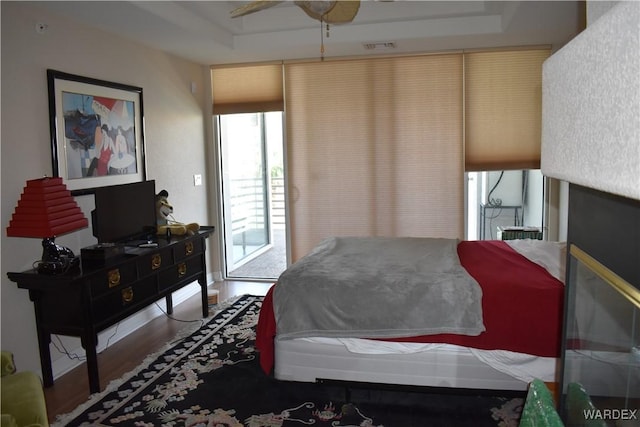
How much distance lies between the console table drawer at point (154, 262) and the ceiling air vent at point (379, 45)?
8.61ft

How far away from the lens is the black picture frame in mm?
3408

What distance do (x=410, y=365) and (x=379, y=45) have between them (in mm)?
3116

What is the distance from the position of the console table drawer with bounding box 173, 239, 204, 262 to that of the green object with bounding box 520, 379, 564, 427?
3.27m

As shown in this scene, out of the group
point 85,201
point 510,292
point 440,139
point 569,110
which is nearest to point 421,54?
point 440,139

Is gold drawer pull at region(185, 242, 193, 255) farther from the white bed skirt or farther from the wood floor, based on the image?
the white bed skirt

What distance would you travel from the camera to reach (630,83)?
480 mm

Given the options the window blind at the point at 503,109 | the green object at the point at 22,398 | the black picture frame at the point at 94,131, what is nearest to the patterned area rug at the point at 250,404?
the green object at the point at 22,398

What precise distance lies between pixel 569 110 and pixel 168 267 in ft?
11.5

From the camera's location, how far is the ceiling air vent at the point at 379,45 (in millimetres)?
4621

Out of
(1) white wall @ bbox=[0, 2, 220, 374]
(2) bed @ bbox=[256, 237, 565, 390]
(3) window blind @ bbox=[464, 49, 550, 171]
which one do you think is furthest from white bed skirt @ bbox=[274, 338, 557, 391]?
(3) window blind @ bbox=[464, 49, 550, 171]

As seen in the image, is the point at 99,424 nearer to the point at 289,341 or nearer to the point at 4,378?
the point at 4,378

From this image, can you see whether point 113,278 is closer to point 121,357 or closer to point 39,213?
point 39,213

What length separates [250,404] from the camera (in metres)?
2.86

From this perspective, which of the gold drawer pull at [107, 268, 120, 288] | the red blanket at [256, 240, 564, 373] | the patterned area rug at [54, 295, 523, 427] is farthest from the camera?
the gold drawer pull at [107, 268, 120, 288]
